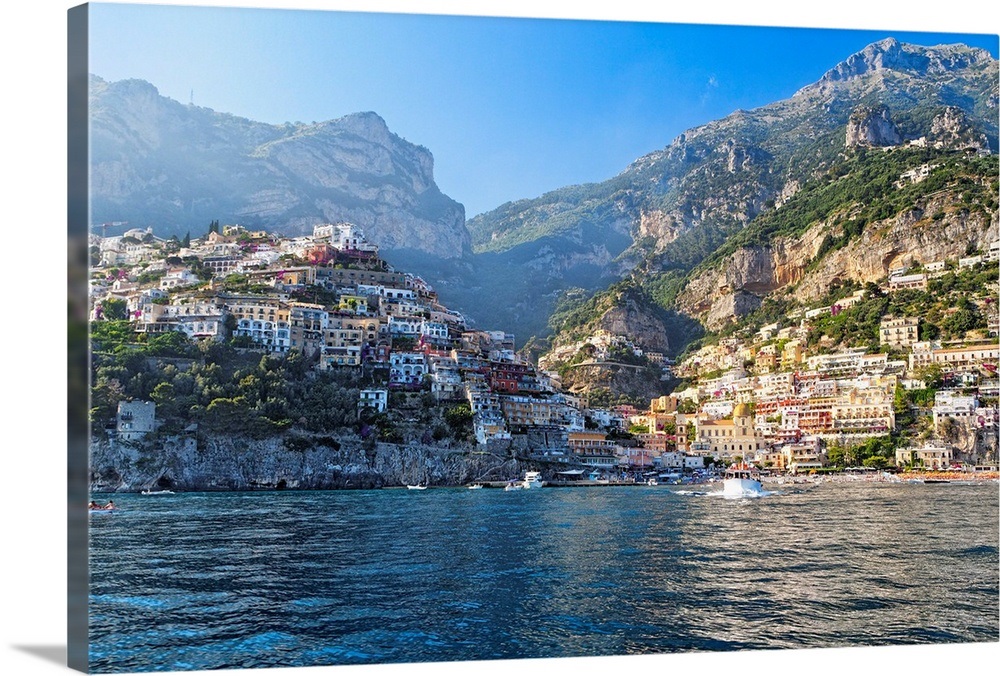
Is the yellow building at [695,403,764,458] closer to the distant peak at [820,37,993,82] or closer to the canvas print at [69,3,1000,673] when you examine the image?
the canvas print at [69,3,1000,673]

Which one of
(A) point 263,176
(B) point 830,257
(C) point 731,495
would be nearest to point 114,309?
(C) point 731,495

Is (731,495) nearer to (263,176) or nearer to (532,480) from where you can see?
(532,480)

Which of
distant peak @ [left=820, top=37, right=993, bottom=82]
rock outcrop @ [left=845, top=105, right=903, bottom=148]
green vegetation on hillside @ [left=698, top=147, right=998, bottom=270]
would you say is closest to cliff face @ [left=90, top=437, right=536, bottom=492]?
distant peak @ [left=820, top=37, right=993, bottom=82]

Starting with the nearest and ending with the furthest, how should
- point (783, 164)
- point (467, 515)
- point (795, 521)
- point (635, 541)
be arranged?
point (635, 541) → point (795, 521) → point (467, 515) → point (783, 164)

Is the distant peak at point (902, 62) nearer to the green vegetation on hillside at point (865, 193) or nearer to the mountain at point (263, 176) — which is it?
the green vegetation on hillside at point (865, 193)

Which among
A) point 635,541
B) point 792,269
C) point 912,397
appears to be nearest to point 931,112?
point 792,269

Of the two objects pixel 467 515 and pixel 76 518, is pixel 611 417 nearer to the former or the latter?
pixel 467 515

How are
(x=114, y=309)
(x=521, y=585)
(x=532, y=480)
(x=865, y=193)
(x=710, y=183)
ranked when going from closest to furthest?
(x=521, y=585) → (x=114, y=309) → (x=532, y=480) → (x=865, y=193) → (x=710, y=183)
